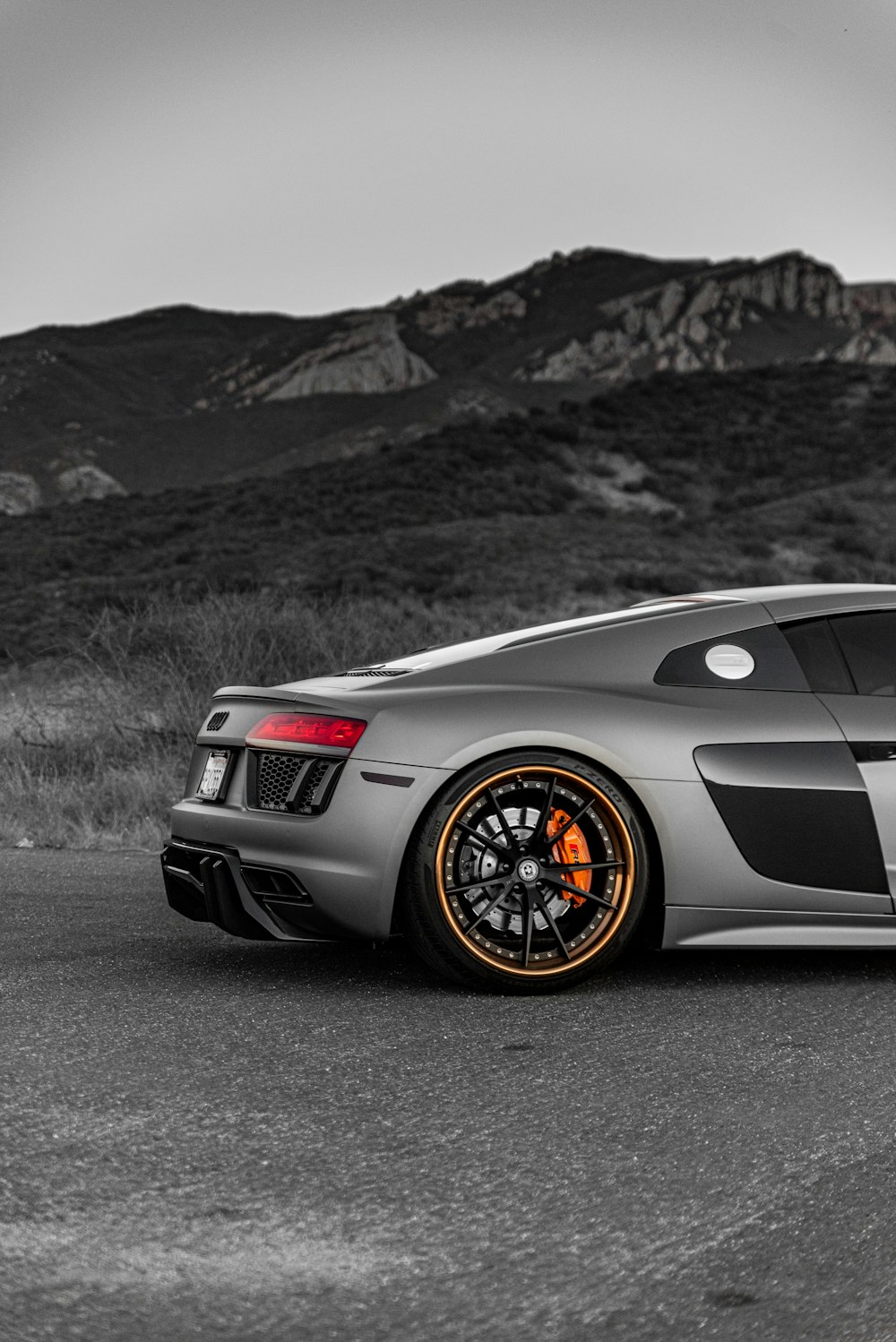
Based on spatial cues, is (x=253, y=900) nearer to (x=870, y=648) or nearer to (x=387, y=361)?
(x=870, y=648)

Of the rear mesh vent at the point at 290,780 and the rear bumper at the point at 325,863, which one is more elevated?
the rear mesh vent at the point at 290,780

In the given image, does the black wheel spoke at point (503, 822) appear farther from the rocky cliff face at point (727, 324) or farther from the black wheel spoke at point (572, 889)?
the rocky cliff face at point (727, 324)

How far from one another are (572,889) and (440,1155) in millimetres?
1622

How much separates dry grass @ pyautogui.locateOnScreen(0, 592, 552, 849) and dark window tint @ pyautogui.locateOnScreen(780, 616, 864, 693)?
4.97 meters

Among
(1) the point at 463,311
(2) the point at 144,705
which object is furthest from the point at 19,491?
(2) the point at 144,705

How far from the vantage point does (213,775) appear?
572 centimetres

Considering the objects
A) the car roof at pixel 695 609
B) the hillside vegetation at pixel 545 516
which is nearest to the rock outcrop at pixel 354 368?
the hillside vegetation at pixel 545 516

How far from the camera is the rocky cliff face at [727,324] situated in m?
139

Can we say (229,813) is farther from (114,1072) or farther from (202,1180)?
(202,1180)

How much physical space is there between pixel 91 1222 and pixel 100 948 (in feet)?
9.43

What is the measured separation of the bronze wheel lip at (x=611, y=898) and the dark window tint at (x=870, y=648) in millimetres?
1112

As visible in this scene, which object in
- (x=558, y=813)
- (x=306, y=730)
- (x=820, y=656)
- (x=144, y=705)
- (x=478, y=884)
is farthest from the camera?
(x=144, y=705)

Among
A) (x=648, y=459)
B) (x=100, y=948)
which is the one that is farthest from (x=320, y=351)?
(x=100, y=948)

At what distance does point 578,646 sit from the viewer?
554 cm
